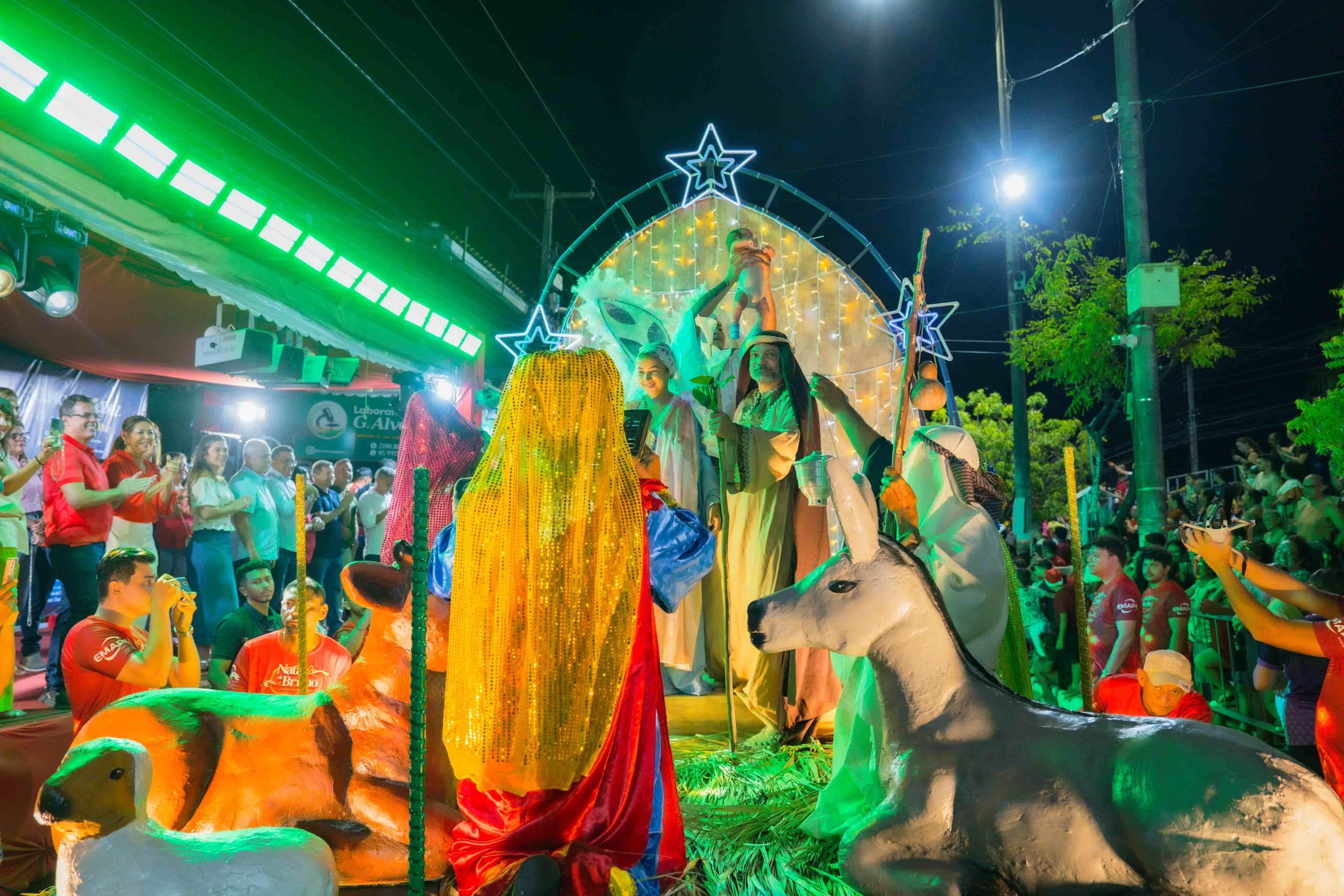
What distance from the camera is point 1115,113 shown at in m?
8.56

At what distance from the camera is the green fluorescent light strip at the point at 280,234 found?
1036 centimetres

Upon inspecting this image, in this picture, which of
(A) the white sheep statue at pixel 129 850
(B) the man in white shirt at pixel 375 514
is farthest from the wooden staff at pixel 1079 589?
(B) the man in white shirt at pixel 375 514

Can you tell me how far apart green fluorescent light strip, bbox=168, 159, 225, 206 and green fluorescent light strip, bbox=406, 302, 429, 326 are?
4672 millimetres

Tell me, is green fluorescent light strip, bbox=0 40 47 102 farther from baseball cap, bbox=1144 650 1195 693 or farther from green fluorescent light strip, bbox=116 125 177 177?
baseball cap, bbox=1144 650 1195 693

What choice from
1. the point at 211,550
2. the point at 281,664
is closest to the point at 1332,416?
the point at 281,664

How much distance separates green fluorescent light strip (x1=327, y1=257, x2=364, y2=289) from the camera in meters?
12.1

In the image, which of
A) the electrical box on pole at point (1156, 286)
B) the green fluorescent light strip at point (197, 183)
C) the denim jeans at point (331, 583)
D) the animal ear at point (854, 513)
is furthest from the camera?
the green fluorescent light strip at point (197, 183)

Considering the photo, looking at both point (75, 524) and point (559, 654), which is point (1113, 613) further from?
point (75, 524)

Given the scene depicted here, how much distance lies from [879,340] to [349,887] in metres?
5.42

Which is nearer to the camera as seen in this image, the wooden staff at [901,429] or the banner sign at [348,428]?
the wooden staff at [901,429]

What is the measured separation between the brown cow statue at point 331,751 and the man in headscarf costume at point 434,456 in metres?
0.82

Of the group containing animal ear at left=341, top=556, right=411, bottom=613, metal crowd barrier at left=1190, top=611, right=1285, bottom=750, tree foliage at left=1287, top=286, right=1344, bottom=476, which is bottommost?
metal crowd barrier at left=1190, top=611, right=1285, bottom=750

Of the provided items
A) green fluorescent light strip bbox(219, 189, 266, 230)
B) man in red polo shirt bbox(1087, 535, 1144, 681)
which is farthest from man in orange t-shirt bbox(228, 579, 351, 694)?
green fluorescent light strip bbox(219, 189, 266, 230)

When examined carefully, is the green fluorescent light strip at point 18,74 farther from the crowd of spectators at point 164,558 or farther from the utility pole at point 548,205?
the utility pole at point 548,205
